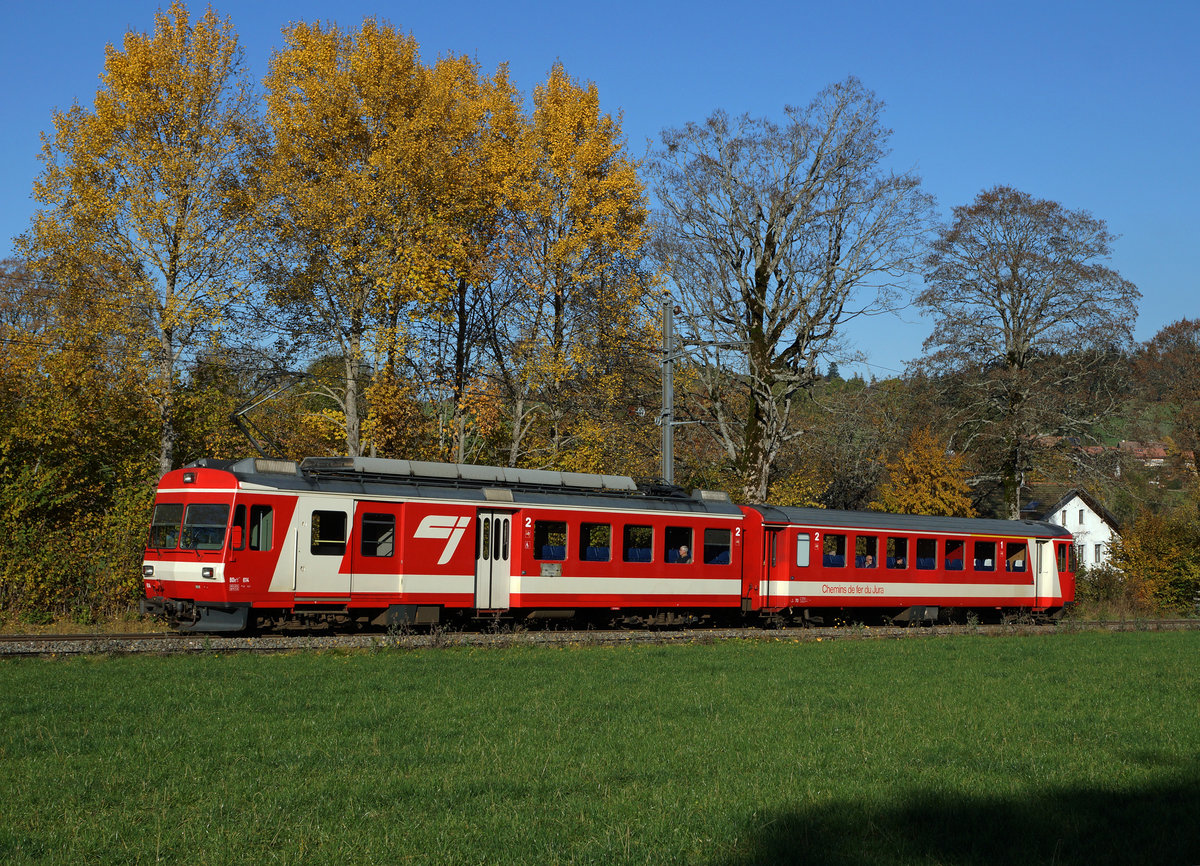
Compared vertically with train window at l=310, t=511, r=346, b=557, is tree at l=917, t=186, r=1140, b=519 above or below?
above

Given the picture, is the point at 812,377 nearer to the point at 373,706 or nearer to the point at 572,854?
the point at 373,706

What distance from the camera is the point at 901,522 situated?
27.8 meters

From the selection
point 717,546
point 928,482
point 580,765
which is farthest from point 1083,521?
point 580,765

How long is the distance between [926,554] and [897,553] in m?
1.04

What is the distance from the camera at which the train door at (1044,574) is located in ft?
102

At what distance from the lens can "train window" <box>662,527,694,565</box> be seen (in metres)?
23.5

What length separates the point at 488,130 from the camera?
111 ft

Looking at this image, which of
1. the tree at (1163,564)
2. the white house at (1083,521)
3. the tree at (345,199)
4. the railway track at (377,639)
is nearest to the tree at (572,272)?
the tree at (345,199)

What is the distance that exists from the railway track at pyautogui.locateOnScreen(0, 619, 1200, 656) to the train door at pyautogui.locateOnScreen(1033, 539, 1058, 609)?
684 cm

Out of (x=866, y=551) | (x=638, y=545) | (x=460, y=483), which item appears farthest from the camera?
(x=866, y=551)

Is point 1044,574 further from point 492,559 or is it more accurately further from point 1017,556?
point 492,559

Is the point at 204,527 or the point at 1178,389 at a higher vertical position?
the point at 1178,389

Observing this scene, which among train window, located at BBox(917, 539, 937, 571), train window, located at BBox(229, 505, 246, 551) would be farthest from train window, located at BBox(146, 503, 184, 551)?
train window, located at BBox(917, 539, 937, 571)

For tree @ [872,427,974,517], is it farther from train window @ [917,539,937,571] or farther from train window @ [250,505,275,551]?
train window @ [250,505,275,551]
